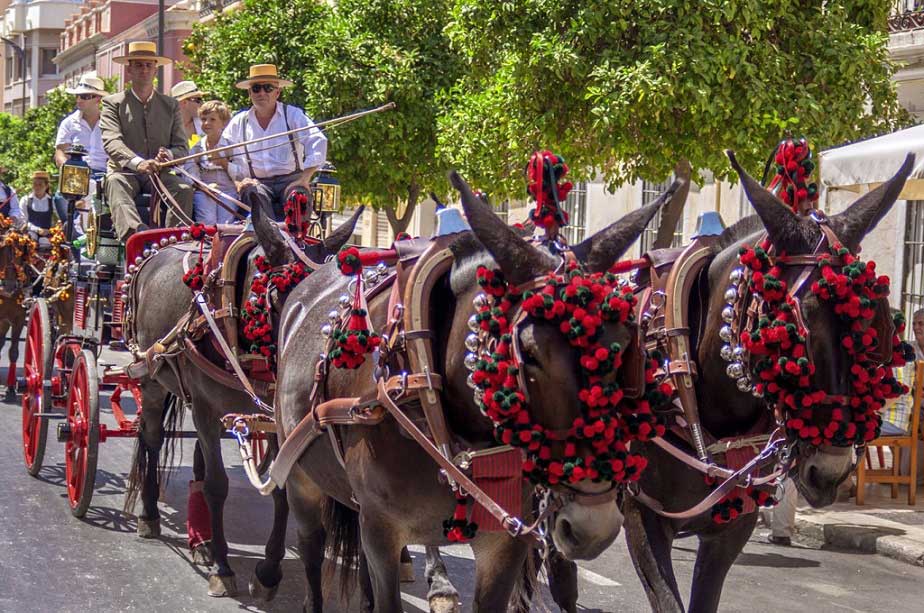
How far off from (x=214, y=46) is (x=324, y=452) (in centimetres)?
1925

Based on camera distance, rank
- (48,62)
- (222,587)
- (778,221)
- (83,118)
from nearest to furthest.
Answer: (778,221), (222,587), (83,118), (48,62)

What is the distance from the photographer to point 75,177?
28.8 feet

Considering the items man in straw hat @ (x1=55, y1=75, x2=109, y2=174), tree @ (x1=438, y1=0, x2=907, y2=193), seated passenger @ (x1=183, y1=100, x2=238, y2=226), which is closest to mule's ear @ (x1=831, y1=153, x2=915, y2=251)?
seated passenger @ (x1=183, y1=100, x2=238, y2=226)

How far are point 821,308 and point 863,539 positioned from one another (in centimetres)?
478

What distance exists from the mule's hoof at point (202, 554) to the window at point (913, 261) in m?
11.4

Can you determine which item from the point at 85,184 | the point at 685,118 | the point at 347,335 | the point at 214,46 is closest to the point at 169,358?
the point at 85,184

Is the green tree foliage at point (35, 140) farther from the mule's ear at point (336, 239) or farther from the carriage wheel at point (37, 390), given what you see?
the mule's ear at point (336, 239)

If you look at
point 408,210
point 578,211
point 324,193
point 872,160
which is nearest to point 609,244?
point 324,193

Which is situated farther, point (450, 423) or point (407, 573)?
point (407, 573)

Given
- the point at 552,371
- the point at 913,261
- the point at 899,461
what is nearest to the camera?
the point at 552,371

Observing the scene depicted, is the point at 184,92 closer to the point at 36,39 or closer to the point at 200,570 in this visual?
the point at 200,570

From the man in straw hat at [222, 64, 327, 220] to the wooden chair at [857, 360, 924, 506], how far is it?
4.74 meters

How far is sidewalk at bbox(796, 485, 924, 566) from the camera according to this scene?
330 inches

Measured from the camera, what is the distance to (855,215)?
459cm
